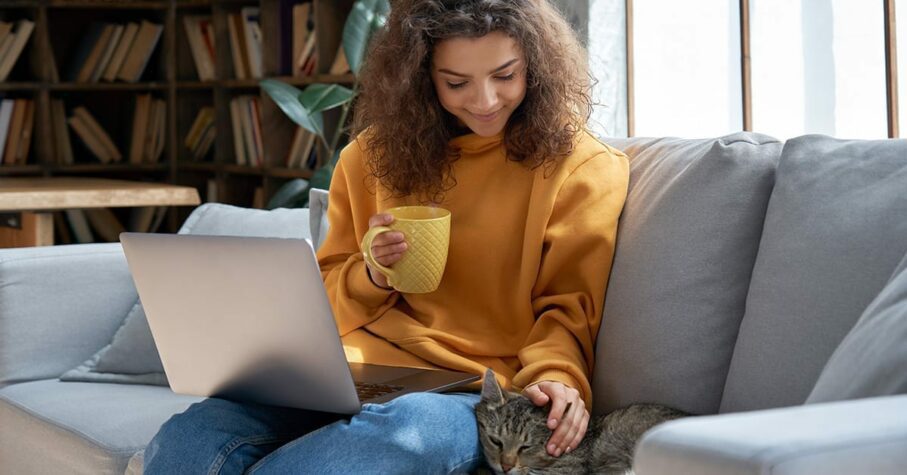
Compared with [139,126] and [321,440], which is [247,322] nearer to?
[321,440]

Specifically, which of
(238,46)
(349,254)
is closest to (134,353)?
(349,254)

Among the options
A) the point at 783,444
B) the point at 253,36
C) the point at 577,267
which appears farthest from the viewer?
the point at 253,36

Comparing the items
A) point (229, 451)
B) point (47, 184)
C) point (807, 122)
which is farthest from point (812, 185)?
point (47, 184)

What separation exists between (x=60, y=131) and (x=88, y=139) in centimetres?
13

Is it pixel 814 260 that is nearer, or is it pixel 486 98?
pixel 814 260

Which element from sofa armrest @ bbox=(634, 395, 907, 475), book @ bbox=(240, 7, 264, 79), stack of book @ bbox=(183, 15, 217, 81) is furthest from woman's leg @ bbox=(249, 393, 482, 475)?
stack of book @ bbox=(183, 15, 217, 81)

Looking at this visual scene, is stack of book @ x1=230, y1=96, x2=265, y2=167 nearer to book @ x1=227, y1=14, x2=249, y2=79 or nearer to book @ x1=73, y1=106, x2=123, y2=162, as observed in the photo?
book @ x1=227, y1=14, x2=249, y2=79

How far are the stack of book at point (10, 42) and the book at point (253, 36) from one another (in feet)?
3.42

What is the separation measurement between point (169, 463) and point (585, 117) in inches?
35.0

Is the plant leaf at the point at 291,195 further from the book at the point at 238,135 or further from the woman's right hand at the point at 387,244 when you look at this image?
the woman's right hand at the point at 387,244

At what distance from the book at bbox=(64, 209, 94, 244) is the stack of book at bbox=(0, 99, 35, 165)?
1.01ft

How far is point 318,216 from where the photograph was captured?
2.37 metres

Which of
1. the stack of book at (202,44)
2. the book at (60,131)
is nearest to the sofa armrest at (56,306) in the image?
the stack of book at (202,44)

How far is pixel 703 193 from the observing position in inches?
65.9
